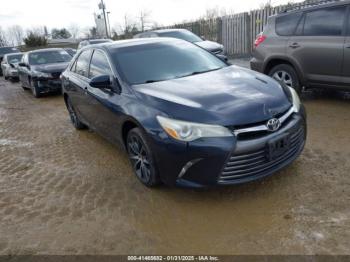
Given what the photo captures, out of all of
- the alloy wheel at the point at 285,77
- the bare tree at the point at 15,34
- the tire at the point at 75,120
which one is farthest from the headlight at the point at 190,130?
the bare tree at the point at 15,34

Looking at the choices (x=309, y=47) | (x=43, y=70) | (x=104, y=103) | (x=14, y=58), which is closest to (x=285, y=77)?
(x=309, y=47)

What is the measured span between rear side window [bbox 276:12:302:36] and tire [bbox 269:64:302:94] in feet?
2.13

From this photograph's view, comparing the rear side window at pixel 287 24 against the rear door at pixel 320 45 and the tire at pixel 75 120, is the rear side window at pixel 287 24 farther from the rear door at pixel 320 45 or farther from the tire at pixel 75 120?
the tire at pixel 75 120

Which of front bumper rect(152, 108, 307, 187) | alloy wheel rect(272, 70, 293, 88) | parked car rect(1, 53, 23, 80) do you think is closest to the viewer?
front bumper rect(152, 108, 307, 187)

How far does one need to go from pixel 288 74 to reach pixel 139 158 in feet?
13.5

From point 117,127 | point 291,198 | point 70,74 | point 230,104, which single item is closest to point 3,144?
point 70,74

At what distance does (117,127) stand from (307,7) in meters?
4.51

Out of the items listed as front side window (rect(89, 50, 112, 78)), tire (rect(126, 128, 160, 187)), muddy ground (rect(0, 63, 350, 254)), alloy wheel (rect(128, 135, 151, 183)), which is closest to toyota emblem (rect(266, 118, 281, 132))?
muddy ground (rect(0, 63, 350, 254))

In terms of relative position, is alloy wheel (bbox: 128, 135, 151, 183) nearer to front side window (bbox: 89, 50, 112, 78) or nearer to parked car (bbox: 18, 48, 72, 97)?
front side window (bbox: 89, 50, 112, 78)

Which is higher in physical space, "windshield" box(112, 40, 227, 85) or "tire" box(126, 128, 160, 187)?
"windshield" box(112, 40, 227, 85)

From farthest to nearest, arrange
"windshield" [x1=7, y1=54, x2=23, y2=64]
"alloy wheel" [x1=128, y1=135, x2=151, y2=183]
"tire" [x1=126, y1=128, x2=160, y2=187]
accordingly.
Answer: "windshield" [x1=7, y1=54, x2=23, y2=64], "alloy wheel" [x1=128, y1=135, x2=151, y2=183], "tire" [x1=126, y1=128, x2=160, y2=187]

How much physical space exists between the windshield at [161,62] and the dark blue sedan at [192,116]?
0.01 m

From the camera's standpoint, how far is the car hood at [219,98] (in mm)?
3066

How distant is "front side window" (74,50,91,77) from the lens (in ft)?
16.9
